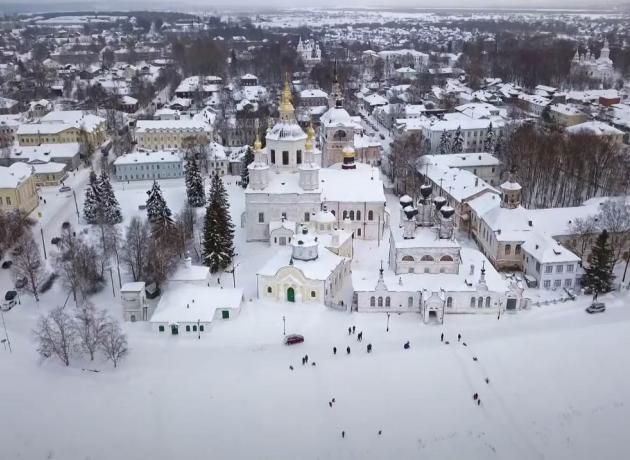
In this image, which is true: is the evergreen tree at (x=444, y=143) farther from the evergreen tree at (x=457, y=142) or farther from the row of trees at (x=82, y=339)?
the row of trees at (x=82, y=339)

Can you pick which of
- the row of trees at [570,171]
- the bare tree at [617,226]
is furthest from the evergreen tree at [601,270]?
the row of trees at [570,171]

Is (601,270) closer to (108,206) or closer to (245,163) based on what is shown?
(245,163)

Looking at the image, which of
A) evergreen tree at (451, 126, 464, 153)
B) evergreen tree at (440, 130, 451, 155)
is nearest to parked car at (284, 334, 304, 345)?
evergreen tree at (440, 130, 451, 155)

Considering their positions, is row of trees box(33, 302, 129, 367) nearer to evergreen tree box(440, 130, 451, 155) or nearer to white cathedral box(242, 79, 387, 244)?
white cathedral box(242, 79, 387, 244)

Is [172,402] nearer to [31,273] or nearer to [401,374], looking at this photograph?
[401,374]

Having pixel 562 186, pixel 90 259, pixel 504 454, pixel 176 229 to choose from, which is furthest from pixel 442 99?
pixel 504 454

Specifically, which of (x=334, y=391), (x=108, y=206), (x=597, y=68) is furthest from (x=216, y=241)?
(x=597, y=68)
